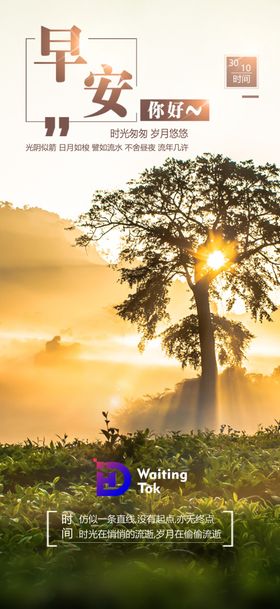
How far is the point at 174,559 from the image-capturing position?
14.8 ft

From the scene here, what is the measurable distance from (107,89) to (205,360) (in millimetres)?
5299

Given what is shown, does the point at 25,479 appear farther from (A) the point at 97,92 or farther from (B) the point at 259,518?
(A) the point at 97,92

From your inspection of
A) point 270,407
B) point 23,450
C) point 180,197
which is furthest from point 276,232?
point 23,450

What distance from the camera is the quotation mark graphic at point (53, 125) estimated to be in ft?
20.2

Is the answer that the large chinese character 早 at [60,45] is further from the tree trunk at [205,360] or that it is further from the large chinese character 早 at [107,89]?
the tree trunk at [205,360]

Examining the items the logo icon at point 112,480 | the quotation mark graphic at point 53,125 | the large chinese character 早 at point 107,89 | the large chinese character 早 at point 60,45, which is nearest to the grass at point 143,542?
the logo icon at point 112,480

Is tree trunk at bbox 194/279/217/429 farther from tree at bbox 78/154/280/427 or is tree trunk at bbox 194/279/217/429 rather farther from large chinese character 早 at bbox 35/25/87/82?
large chinese character 早 at bbox 35/25/87/82

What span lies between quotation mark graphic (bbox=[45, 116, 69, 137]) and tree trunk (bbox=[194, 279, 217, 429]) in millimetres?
4531

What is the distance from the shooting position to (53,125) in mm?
6164

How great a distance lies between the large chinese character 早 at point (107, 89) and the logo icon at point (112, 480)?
2.87 meters

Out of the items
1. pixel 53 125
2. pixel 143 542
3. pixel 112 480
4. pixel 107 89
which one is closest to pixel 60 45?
pixel 107 89

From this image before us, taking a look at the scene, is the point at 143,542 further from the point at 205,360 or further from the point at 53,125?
the point at 205,360

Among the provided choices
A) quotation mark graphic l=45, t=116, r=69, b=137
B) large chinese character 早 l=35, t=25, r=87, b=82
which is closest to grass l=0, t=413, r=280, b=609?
quotation mark graphic l=45, t=116, r=69, b=137

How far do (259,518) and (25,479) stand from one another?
244 cm
